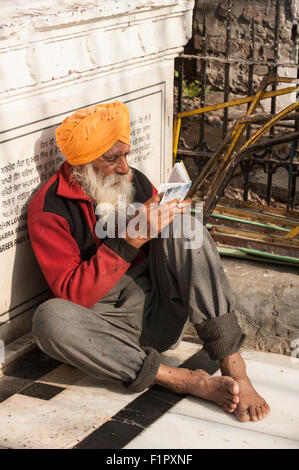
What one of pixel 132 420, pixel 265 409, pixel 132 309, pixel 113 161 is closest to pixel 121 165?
pixel 113 161

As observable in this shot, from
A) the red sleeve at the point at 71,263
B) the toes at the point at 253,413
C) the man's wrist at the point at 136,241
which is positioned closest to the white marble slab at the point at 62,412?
the red sleeve at the point at 71,263

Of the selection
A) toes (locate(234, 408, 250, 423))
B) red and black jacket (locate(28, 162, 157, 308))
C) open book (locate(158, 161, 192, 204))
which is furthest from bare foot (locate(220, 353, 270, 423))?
open book (locate(158, 161, 192, 204))

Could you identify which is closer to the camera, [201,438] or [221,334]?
[201,438]

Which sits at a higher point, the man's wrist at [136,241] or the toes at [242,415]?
the man's wrist at [136,241]

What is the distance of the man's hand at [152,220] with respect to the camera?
3057mm

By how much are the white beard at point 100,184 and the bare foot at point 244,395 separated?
34.0 inches

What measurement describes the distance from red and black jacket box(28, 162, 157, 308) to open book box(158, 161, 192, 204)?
0.26 metres

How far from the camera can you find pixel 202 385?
10.0 ft

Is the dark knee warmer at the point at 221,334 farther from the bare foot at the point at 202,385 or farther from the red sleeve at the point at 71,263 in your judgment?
the red sleeve at the point at 71,263

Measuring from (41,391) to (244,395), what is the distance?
2.86 ft

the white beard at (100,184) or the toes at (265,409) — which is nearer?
the toes at (265,409)

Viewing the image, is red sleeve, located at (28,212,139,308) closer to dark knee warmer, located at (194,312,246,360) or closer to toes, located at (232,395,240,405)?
dark knee warmer, located at (194,312,246,360)

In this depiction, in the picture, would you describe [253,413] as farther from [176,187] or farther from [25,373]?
[25,373]
